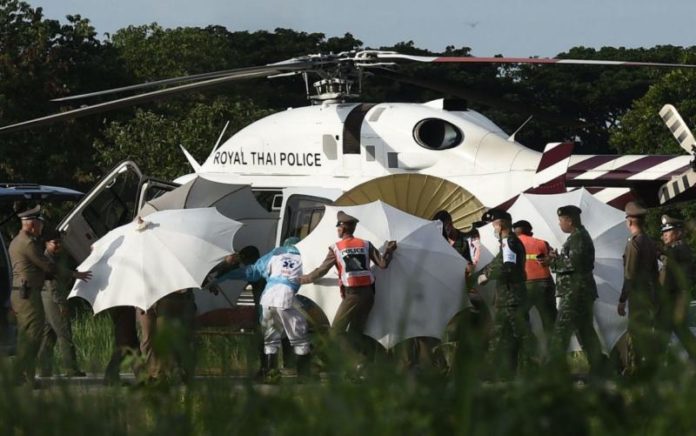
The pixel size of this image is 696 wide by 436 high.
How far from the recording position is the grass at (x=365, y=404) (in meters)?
4.13

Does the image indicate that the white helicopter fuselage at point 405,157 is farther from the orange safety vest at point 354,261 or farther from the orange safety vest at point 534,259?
the orange safety vest at point 354,261

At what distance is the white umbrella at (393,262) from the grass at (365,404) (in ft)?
25.7

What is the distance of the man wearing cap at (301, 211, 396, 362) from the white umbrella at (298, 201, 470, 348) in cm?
13

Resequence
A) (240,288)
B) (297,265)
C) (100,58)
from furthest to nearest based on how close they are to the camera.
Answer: (100,58)
(240,288)
(297,265)

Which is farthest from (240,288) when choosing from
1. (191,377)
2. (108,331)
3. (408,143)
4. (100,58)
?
(100,58)

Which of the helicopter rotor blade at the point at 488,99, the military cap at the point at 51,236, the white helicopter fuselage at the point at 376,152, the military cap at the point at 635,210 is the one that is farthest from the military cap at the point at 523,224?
the military cap at the point at 51,236

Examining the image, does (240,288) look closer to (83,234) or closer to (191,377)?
(83,234)

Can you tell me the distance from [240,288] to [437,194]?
7.87 ft

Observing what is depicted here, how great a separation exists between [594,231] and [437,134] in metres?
3.69

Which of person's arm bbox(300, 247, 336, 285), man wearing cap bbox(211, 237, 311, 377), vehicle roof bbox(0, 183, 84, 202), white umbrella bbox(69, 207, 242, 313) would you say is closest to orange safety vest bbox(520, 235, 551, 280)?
person's arm bbox(300, 247, 336, 285)

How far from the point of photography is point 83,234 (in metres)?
17.8

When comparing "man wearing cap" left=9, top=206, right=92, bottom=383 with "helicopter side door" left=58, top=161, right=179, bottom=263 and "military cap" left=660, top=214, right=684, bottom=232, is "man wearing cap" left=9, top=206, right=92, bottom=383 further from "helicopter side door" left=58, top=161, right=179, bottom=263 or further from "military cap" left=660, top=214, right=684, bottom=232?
"military cap" left=660, top=214, right=684, bottom=232

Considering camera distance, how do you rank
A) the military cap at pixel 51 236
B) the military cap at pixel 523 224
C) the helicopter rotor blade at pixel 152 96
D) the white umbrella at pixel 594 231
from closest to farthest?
1. the military cap at pixel 523 224
2. the white umbrella at pixel 594 231
3. the military cap at pixel 51 236
4. the helicopter rotor blade at pixel 152 96

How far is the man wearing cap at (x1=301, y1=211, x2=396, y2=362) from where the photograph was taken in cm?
1295
